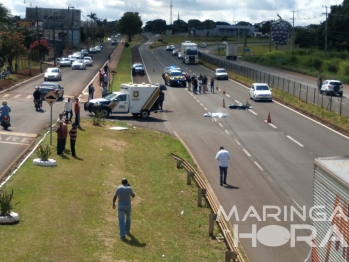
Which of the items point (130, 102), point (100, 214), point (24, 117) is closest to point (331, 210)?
point (100, 214)

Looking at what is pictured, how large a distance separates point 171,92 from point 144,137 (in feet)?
79.6

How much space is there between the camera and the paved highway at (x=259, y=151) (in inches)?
701

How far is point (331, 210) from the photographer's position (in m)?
10.9

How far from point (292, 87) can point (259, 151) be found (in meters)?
32.9

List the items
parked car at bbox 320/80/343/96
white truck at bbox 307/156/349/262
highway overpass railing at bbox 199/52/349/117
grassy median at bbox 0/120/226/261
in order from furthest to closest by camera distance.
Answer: parked car at bbox 320/80/343/96 → highway overpass railing at bbox 199/52/349/117 → grassy median at bbox 0/120/226/261 → white truck at bbox 307/156/349/262

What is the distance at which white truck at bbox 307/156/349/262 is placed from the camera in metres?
10.2

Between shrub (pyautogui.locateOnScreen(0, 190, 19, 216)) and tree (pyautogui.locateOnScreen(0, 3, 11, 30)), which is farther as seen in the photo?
tree (pyautogui.locateOnScreen(0, 3, 11, 30))

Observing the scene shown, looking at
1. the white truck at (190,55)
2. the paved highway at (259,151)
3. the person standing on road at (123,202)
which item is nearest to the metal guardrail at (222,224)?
Result: the paved highway at (259,151)

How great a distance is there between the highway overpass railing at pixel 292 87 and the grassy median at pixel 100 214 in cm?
1893

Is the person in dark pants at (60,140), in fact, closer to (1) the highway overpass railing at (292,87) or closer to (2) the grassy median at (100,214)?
(2) the grassy median at (100,214)

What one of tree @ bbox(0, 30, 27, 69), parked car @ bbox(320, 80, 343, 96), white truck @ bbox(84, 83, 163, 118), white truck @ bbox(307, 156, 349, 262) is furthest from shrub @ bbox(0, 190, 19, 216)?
tree @ bbox(0, 30, 27, 69)

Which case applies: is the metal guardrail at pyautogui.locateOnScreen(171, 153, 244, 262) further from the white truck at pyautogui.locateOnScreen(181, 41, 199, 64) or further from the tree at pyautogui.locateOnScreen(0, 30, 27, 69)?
the white truck at pyautogui.locateOnScreen(181, 41, 199, 64)

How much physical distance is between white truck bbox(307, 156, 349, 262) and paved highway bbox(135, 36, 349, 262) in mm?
2995

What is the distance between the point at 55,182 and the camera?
62.3 feet
